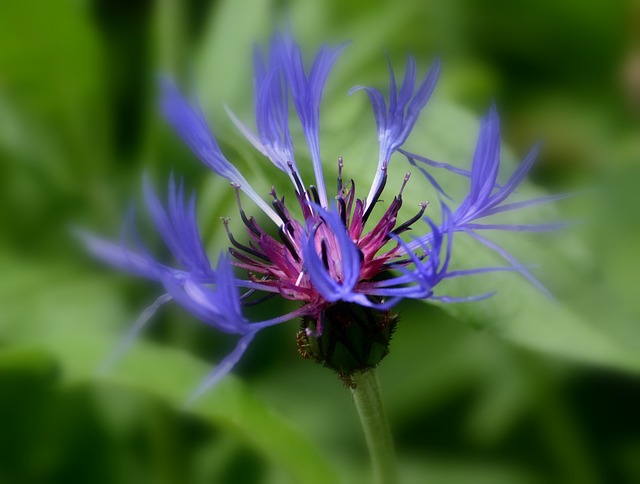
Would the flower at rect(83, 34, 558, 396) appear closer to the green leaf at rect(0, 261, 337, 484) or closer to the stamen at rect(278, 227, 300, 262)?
the stamen at rect(278, 227, 300, 262)

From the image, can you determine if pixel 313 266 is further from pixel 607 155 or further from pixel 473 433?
pixel 607 155

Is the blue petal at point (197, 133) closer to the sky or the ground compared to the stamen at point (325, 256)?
closer to the sky

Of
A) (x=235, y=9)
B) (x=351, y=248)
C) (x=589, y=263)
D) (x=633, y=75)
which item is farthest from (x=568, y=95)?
(x=351, y=248)

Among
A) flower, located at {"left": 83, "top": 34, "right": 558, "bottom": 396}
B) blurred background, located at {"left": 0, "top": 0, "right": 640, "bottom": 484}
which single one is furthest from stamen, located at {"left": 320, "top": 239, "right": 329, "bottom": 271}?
blurred background, located at {"left": 0, "top": 0, "right": 640, "bottom": 484}

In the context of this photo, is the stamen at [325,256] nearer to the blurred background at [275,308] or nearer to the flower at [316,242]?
the flower at [316,242]

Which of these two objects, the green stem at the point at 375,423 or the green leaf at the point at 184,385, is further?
the green leaf at the point at 184,385

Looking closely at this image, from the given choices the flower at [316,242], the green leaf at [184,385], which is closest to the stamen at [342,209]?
the flower at [316,242]

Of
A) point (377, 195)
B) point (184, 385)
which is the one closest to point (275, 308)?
point (184, 385)

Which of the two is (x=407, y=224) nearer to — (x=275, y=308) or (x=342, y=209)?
(x=342, y=209)

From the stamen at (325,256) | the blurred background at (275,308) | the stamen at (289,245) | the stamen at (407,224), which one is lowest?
the blurred background at (275,308)
